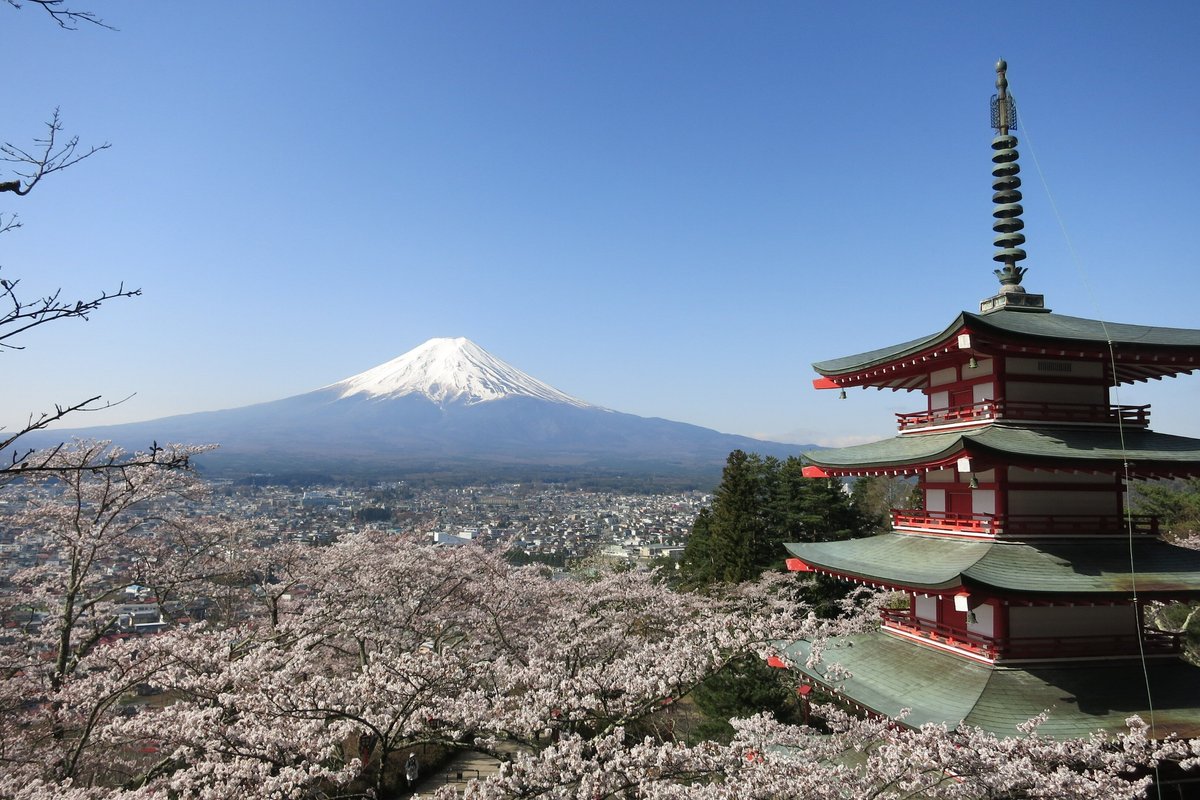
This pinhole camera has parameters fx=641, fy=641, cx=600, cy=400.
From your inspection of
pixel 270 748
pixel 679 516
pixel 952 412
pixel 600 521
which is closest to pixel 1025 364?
pixel 952 412

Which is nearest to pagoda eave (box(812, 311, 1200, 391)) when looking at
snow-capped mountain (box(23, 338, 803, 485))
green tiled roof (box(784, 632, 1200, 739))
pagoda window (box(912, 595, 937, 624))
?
pagoda window (box(912, 595, 937, 624))

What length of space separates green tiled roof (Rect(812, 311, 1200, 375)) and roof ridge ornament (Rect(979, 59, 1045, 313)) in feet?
0.89

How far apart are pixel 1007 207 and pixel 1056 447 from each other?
12.8 feet

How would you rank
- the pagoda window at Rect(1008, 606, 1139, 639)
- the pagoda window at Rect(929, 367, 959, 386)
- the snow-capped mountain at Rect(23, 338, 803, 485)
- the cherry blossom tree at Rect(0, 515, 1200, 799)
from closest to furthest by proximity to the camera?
the cherry blossom tree at Rect(0, 515, 1200, 799)
the pagoda window at Rect(1008, 606, 1139, 639)
the pagoda window at Rect(929, 367, 959, 386)
the snow-capped mountain at Rect(23, 338, 803, 485)

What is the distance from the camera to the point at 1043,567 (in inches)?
288

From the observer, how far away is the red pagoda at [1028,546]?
6.93 metres

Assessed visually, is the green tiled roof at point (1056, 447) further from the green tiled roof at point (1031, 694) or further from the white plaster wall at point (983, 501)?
the green tiled roof at point (1031, 694)

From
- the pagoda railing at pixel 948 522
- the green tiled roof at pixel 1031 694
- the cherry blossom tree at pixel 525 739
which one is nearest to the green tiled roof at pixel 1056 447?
the pagoda railing at pixel 948 522

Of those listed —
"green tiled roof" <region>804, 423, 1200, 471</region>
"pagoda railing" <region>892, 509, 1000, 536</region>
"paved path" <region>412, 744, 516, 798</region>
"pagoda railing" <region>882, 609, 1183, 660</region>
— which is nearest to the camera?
"green tiled roof" <region>804, 423, 1200, 471</region>

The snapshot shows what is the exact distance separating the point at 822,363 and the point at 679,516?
231 ft

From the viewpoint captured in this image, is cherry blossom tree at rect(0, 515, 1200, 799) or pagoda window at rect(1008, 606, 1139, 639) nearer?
cherry blossom tree at rect(0, 515, 1200, 799)

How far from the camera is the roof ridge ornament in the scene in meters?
9.30

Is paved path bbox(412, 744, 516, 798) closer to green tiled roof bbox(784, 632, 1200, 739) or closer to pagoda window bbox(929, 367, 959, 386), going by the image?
green tiled roof bbox(784, 632, 1200, 739)

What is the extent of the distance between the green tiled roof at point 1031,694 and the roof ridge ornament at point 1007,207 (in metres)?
4.90
